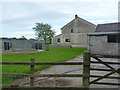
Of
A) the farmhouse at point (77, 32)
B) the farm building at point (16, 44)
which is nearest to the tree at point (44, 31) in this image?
the farmhouse at point (77, 32)

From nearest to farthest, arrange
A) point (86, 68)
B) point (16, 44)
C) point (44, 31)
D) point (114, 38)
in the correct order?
point (86, 68)
point (114, 38)
point (16, 44)
point (44, 31)

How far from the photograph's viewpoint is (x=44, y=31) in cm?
6819

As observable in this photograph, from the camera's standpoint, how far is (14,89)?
4.06m

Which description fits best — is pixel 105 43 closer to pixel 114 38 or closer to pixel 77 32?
pixel 114 38

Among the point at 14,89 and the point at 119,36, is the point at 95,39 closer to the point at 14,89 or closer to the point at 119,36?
the point at 119,36

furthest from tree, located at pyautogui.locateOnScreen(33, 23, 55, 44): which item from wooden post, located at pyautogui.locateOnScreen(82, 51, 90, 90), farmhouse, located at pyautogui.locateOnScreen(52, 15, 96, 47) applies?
wooden post, located at pyautogui.locateOnScreen(82, 51, 90, 90)

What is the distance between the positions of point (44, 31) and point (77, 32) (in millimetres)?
34837

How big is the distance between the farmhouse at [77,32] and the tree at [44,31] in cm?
3030

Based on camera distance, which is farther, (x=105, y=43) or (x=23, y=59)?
(x=105, y=43)

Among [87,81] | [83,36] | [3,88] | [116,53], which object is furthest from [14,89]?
[83,36]

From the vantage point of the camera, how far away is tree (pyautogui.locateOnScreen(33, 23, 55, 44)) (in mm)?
67688

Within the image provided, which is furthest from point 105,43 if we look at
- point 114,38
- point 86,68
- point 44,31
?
point 44,31

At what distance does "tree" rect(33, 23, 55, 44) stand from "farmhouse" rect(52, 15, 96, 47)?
99.4 feet

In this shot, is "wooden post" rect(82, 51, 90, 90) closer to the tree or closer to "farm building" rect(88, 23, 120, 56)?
"farm building" rect(88, 23, 120, 56)
